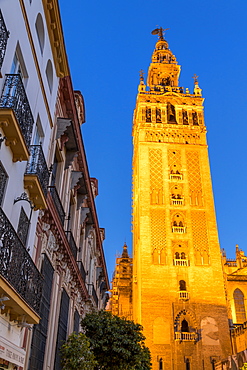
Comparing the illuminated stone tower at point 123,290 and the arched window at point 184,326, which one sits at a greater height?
the illuminated stone tower at point 123,290

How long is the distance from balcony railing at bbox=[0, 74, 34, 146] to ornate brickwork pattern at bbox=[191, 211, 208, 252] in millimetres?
32034

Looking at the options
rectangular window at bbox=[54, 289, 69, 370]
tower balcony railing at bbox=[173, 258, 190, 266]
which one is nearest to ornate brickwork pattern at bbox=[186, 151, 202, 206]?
tower balcony railing at bbox=[173, 258, 190, 266]

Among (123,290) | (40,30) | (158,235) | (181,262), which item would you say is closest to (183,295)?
(181,262)

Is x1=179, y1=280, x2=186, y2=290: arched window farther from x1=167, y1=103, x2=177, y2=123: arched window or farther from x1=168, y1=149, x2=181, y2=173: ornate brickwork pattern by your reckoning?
x1=167, y1=103, x2=177, y2=123: arched window

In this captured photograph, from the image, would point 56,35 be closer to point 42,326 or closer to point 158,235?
point 42,326

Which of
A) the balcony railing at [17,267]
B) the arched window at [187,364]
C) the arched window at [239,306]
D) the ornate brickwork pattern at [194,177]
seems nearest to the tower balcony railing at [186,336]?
the arched window at [187,364]

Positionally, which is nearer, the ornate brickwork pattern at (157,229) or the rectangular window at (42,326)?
the rectangular window at (42,326)

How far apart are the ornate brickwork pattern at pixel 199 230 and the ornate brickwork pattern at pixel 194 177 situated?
1243mm

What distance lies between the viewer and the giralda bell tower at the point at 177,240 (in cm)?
3422

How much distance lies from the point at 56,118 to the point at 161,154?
3058cm

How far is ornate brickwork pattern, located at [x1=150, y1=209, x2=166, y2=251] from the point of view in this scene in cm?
3836

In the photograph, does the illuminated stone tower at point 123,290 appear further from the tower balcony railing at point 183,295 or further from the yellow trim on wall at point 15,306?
the yellow trim on wall at point 15,306

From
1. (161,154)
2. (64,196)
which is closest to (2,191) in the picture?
(64,196)

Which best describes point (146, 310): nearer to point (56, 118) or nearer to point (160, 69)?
point (56, 118)
